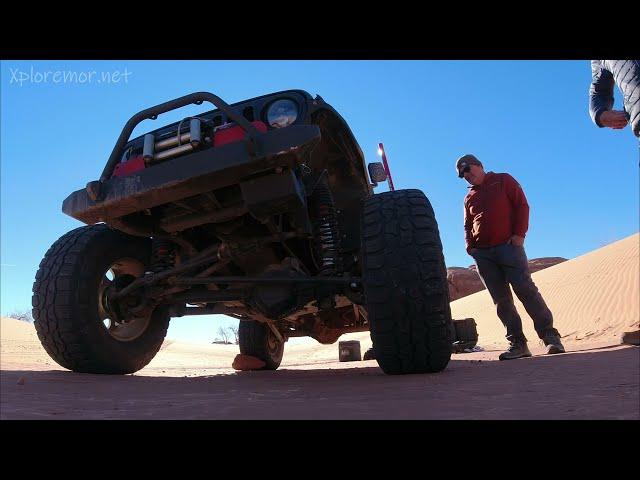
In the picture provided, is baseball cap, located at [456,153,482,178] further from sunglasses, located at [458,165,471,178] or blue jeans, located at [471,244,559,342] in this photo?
blue jeans, located at [471,244,559,342]

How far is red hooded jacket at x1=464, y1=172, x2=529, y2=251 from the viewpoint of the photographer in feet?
15.4

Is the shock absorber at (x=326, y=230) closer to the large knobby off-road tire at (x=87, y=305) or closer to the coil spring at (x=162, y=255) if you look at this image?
the coil spring at (x=162, y=255)

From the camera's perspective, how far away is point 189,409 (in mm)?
1442

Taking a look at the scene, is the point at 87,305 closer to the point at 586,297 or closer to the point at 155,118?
the point at 155,118

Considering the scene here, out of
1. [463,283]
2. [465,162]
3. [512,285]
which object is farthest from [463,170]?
[463,283]

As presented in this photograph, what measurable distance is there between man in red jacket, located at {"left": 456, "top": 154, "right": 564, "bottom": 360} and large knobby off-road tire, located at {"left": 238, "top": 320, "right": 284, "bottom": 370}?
2.69 m

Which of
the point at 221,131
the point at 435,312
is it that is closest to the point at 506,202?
the point at 435,312

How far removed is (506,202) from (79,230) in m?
3.90

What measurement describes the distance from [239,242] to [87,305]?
108 centimetres

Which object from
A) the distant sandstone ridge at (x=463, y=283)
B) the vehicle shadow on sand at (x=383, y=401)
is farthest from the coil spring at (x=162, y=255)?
the distant sandstone ridge at (x=463, y=283)

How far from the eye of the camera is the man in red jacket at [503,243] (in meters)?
4.53

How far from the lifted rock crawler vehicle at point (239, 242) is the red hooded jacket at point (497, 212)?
60.2 inches
